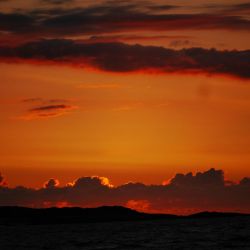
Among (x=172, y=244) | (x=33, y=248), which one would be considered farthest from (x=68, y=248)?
(x=172, y=244)

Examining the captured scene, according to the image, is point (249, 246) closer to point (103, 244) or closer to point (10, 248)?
point (103, 244)

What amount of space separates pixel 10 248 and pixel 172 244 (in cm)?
2826

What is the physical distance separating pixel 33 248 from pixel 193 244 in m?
28.0

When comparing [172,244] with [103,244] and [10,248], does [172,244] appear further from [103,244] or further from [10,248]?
[10,248]

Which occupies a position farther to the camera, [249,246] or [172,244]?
[172,244]

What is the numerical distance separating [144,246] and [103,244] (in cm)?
1124

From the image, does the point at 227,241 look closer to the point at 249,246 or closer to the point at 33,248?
the point at 249,246

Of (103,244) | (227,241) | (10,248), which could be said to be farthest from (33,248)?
A: (227,241)

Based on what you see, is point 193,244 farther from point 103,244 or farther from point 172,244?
point 103,244

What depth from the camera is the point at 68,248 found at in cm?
13975

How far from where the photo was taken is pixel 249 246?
134750 mm

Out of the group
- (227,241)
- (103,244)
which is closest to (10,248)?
(103,244)

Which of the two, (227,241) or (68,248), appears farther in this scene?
(227,241)

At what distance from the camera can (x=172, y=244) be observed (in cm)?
14350
